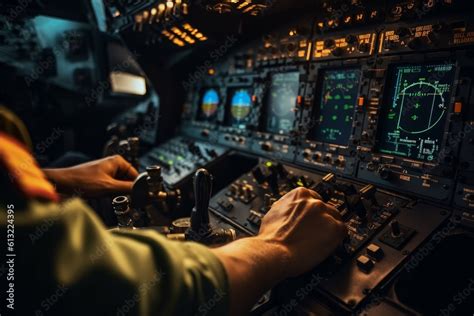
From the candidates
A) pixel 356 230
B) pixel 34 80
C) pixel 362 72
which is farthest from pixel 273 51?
pixel 34 80

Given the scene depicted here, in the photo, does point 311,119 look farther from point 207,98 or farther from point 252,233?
point 207,98

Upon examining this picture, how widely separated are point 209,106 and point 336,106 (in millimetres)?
1499

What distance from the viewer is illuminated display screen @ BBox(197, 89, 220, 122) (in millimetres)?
3074

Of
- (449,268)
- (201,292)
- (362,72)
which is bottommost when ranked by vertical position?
(449,268)

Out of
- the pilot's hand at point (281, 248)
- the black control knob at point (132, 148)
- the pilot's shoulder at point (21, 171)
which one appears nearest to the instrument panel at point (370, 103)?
the pilot's hand at point (281, 248)

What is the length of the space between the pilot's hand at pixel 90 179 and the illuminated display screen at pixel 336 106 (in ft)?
4.20

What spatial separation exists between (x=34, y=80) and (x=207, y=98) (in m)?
2.13

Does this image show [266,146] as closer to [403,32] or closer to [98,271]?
[403,32]

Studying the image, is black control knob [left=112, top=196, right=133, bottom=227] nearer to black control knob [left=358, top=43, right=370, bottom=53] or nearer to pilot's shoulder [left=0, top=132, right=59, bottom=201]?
pilot's shoulder [left=0, top=132, right=59, bottom=201]

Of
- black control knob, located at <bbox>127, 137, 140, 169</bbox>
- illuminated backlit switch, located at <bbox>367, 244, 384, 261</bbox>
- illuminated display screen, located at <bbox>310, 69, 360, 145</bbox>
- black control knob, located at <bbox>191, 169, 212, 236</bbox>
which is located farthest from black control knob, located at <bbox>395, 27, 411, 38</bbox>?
black control knob, located at <bbox>127, 137, 140, 169</bbox>

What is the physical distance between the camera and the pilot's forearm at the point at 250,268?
813mm

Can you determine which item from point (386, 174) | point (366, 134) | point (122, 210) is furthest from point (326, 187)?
point (122, 210)

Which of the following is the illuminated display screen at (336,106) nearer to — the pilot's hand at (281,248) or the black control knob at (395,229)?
the black control knob at (395,229)

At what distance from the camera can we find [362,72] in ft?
5.82
